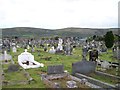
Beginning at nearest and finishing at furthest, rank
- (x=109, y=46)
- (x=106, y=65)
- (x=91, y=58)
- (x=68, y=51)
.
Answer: (x=106, y=65) → (x=91, y=58) → (x=68, y=51) → (x=109, y=46)

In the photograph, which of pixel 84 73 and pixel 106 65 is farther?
pixel 106 65

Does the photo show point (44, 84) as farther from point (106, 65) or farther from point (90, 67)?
point (106, 65)

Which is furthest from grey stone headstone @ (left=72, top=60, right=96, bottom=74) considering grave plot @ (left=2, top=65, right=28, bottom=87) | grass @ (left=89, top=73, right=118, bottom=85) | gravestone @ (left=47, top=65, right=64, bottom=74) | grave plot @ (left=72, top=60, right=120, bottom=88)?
grave plot @ (left=2, top=65, right=28, bottom=87)

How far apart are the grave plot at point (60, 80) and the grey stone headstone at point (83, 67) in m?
0.98

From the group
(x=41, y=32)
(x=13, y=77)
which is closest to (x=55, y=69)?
(x=13, y=77)

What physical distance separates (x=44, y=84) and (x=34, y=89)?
1269 millimetres

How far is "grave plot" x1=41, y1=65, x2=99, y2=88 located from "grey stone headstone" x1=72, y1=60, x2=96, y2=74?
98 centimetres

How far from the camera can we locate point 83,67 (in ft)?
57.8

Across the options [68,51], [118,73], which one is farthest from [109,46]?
[118,73]

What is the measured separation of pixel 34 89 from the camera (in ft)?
44.9

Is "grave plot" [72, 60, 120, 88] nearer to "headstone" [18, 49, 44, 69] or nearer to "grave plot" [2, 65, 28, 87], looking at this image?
"grave plot" [2, 65, 28, 87]

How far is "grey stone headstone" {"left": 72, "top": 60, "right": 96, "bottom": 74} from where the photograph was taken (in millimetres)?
17297

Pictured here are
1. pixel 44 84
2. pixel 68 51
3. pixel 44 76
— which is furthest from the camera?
pixel 68 51

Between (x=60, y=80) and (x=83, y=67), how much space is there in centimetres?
266
